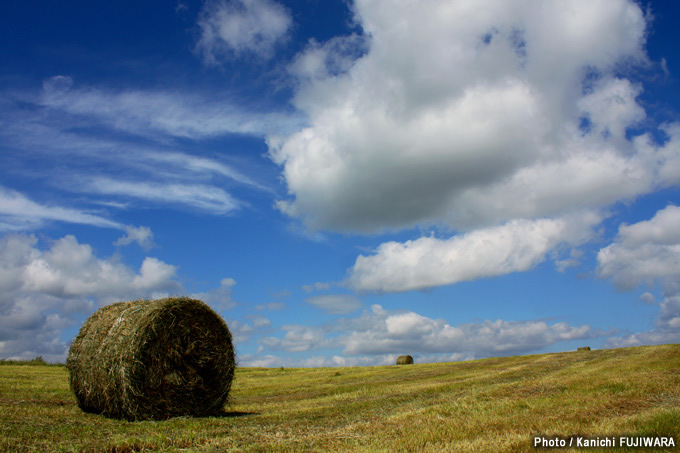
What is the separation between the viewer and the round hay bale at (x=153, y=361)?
11.1 meters

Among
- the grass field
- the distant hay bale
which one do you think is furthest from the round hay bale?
the distant hay bale

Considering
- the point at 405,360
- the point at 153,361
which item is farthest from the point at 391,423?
the point at 405,360

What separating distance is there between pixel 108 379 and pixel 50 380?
1285cm

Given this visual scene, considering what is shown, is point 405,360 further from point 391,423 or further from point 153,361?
point 391,423

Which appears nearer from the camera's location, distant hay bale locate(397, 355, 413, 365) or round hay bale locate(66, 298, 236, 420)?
round hay bale locate(66, 298, 236, 420)

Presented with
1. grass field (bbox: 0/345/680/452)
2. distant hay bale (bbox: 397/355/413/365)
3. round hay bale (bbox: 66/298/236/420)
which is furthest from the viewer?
distant hay bale (bbox: 397/355/413/365)

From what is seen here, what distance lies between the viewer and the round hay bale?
11.1 m

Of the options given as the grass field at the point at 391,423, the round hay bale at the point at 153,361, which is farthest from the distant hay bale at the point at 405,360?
the round hay bale at the point at 153,361

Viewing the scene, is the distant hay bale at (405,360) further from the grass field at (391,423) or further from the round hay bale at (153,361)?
the round hay bale at (153,361)

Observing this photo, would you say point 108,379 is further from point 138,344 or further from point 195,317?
point 195,317

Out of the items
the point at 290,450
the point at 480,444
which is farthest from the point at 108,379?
the point at 480,444

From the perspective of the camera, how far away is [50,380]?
69.3 ft

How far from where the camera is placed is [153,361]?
11.5m

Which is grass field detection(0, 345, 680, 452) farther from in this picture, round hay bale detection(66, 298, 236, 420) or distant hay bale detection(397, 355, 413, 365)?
distant hay bale detection(397, 355, 413, 365)
